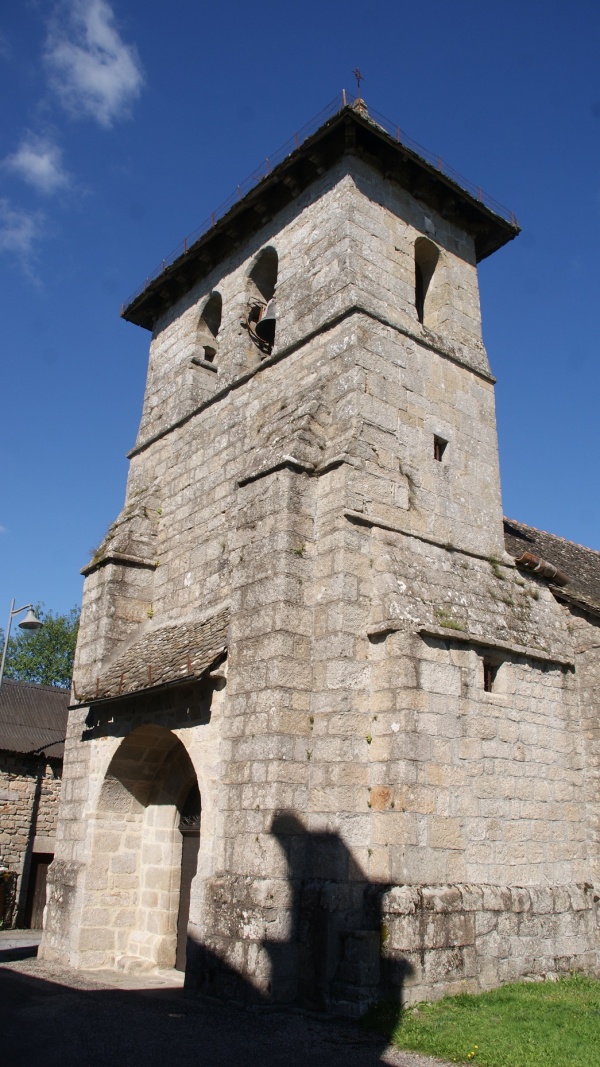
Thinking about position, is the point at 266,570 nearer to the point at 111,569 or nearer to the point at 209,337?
the point at 111,569

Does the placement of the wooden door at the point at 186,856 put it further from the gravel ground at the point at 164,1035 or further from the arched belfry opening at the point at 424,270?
the arched belfry opening at the point at 424,270

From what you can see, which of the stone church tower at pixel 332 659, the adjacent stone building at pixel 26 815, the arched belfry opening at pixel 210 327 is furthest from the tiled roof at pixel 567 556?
the adjacent stone building at pixel 26 815

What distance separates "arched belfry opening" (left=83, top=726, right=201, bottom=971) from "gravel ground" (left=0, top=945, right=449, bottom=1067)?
1.54 metres

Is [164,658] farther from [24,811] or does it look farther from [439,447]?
[24,811]

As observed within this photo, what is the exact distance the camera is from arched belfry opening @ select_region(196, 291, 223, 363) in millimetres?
12633

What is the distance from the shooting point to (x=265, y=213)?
11711 millimetres

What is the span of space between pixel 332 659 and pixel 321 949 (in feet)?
8.01

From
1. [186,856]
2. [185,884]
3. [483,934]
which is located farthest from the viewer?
[186,856]

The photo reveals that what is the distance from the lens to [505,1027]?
19.8ft

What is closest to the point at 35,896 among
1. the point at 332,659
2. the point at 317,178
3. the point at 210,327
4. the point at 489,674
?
the point at 210,327

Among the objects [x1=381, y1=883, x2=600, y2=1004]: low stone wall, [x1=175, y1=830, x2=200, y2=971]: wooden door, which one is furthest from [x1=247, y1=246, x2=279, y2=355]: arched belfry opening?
[x1=381, y1=883, x2=600, y2=1004]: low stone wall

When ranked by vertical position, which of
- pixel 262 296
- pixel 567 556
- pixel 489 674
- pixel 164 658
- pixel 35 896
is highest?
pixel 262 296

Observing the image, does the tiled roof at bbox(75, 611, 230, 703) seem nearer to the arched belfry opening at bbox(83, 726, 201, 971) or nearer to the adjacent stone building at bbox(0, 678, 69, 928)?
the arched belfry opening at bbox(83, 726, 201, 971)

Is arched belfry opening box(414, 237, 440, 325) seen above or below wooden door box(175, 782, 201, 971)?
above
